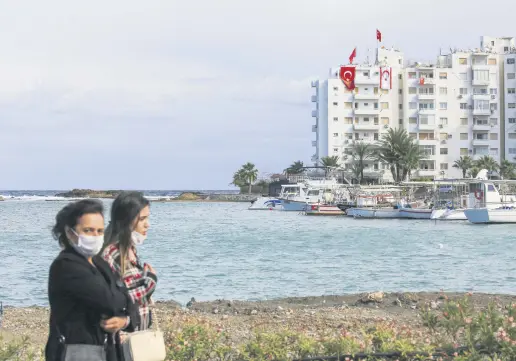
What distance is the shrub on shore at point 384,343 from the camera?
274 inches

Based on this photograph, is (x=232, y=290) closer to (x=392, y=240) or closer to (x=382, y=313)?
(x=382, y=313)

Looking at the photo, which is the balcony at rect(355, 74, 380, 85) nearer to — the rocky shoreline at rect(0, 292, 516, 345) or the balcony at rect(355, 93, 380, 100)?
the balcony at rect(355, 93, 380, 100)

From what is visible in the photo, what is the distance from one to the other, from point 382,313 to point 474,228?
4349 centimetres

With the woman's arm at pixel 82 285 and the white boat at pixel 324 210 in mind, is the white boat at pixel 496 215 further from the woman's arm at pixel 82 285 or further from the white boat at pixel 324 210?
the woman's arm at pixel 82 285

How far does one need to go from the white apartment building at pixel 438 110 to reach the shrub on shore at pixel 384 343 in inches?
3958

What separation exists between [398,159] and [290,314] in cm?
8422

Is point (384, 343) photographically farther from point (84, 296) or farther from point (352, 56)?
point (352, 56)

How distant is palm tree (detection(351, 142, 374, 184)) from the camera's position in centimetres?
10206

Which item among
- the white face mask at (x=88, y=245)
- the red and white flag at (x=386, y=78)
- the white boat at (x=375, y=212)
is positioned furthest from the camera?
the red and white flag at (x=386, y=78)

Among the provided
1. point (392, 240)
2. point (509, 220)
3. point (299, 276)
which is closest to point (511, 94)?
point (509, 220)

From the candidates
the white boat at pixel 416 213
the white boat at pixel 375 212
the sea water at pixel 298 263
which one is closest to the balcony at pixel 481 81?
the white boat at pixel 375 212

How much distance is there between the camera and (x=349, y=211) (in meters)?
76.8

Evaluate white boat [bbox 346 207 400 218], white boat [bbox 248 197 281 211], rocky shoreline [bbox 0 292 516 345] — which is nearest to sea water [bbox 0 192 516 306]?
rocky shoreline [bbox 0 292 516 345]

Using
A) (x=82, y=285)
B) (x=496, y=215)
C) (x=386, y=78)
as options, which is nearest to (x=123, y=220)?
(x=82, y=285)
